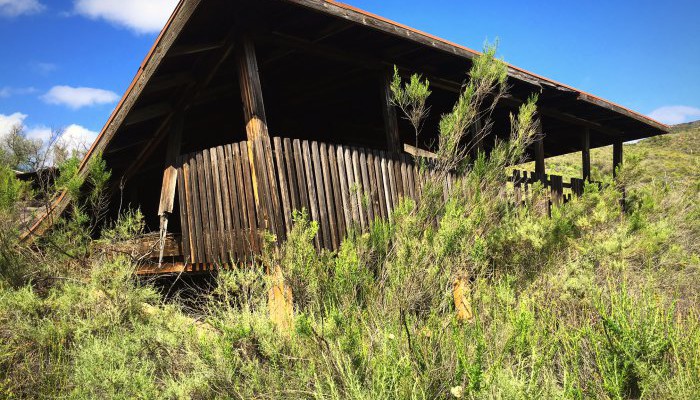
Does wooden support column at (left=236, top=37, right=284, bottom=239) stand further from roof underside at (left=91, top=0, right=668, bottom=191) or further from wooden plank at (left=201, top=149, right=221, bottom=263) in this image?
wooden plank at (left=201, top=149, right=221, bottom=263)

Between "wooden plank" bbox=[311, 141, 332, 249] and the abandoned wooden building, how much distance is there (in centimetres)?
1

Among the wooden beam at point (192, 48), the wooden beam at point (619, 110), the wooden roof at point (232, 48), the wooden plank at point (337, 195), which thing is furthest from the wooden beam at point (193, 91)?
the wooden beam at point (619, 110)

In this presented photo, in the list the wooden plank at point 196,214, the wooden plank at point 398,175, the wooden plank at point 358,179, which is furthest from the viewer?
the wooden plank at point 398,175

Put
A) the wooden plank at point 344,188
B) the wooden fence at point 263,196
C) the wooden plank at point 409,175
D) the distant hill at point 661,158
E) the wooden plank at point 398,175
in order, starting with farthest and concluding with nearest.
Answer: the distant hill at point 661,158, the wooden plank at point 409,175, the wooden plank at point 398,175, the wooden plank at point 344,188, the wooden fence at point 263,196

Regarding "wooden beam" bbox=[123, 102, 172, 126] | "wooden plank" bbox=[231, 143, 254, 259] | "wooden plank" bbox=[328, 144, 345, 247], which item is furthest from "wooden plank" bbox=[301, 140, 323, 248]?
"wooden beam" bbox=[123, 102, 172, 126]

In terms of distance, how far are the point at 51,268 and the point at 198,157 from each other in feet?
6.74

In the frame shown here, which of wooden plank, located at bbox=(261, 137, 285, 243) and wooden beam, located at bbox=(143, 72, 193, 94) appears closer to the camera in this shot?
wooden plank, located at bbox=(261, 137, 285, 243)

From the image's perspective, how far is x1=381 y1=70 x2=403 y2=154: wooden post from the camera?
261 inches

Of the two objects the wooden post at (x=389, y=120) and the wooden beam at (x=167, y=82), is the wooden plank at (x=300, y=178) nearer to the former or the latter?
the wooden post at (x=389, y=120)

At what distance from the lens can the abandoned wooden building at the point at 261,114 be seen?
16.9ft

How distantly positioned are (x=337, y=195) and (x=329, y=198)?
5.3 inches

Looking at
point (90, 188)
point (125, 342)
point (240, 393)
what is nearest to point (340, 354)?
point (240, 393)

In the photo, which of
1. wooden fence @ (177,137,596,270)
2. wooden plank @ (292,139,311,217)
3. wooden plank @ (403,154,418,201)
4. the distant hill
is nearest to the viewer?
wooden fence @ (177,137,596,270)

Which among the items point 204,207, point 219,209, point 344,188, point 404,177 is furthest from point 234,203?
point 404,177
